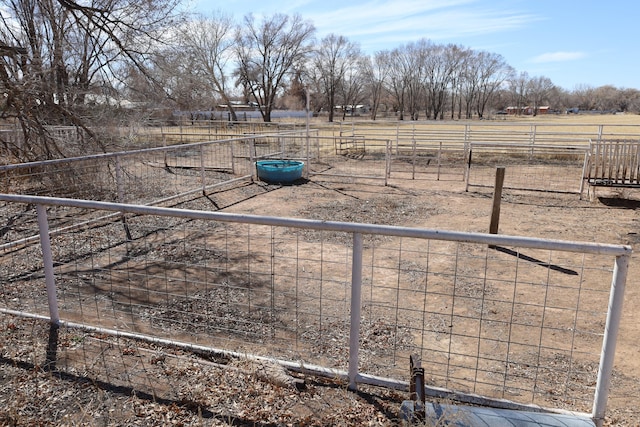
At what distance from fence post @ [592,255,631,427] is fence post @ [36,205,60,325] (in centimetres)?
380

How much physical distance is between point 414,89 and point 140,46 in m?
75.1

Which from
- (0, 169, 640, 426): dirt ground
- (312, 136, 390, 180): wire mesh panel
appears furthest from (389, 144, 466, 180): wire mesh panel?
(0, 169, 640, 426): dirt ground

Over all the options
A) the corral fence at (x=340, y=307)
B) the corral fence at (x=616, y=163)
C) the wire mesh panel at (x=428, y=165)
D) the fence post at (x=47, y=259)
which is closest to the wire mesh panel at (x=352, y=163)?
the wire mesh panel at (x=428, y=165)

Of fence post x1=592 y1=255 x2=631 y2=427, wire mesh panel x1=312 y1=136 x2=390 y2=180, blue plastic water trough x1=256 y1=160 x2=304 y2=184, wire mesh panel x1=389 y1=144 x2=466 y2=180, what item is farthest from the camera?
wire mesh panel x1=312 y1=136 x2=390 y2=180

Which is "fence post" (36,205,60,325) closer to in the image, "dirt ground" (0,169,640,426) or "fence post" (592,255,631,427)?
"dirt ground" (0,169,640,426)

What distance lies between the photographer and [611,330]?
2.38 meters

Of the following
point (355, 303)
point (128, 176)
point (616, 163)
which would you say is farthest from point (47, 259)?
point (616, 163)

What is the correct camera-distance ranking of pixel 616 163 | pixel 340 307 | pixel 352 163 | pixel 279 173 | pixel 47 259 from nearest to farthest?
1. pixel 47 259
2. pixel 340 307
3. pixel 616 163
4. pixel 279 173
5. pixel 352 163

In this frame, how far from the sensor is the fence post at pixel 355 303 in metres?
2.77

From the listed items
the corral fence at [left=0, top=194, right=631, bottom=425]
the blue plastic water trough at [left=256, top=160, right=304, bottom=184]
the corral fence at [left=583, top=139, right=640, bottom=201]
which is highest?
the corral fence at [left=583, top=139, right=640, bottom=201]

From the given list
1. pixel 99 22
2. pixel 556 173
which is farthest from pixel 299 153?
pixel 99 22

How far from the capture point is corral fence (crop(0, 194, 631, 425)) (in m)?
2.92

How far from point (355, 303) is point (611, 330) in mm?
1391

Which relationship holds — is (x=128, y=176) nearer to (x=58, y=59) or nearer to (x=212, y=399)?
(x=58, y=59)
